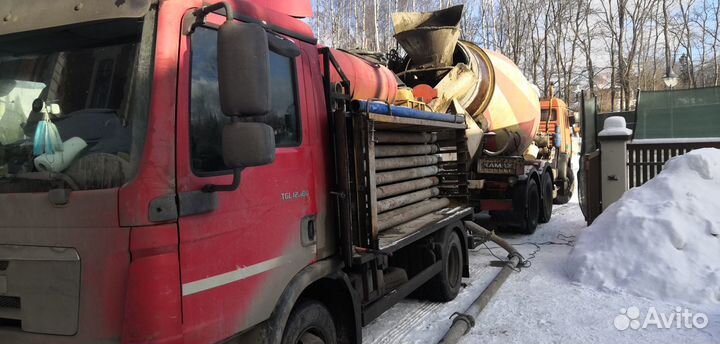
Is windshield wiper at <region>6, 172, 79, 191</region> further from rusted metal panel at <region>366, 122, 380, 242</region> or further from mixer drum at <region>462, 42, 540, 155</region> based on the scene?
mixer drum at <region>462, 42, 540, 155</region>

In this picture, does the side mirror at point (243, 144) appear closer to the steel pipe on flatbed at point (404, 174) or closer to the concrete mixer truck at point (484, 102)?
the steel pipe on flatbed at point (404, 174)

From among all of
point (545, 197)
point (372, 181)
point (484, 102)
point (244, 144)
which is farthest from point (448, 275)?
point (545, 197)

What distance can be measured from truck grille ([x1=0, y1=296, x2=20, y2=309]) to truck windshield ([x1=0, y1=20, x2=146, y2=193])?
482 millimetres

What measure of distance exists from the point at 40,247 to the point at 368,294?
230cm

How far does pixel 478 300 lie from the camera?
5520 mm

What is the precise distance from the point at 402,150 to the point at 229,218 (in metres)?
2.43

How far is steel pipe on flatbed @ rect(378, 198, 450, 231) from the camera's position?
4372 millimetres

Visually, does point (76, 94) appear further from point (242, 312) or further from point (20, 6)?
point (242, 312)

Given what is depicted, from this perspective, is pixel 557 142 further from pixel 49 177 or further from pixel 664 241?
pixel 49 177

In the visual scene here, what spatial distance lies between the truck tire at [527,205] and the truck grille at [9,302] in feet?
27.8

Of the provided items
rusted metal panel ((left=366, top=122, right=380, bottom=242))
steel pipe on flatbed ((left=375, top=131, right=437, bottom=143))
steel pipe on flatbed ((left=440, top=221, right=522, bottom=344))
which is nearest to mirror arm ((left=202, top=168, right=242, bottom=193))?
rusted metal panel ((left=366, top=122, right=380, bottom=242))

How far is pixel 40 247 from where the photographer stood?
234 centimetres

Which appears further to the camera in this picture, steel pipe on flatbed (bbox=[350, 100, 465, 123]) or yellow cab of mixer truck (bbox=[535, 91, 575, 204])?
yellow cab of mixer truck (bbox=[535, 91, 575, 204])

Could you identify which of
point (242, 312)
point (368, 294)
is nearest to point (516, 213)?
point (368, 294)
